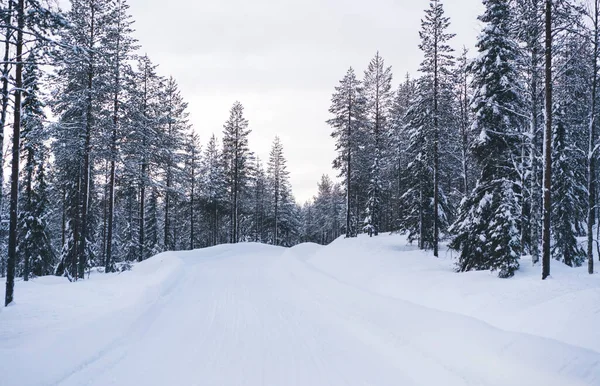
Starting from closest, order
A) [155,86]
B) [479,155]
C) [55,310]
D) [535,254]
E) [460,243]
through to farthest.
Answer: [55,310] < [535,254] < [479,155] < [460,243] < [155,86]

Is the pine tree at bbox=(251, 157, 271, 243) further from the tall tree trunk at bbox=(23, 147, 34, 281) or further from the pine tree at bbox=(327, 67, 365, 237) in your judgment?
the tall tree trunk at bbox=(23, 147, 34, 281)

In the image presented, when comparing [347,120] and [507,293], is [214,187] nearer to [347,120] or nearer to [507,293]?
[347,120]

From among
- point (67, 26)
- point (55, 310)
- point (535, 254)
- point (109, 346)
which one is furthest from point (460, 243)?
point (67, 26)

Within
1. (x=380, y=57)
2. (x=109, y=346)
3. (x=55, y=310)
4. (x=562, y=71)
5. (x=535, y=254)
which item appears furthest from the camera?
(x=380, y=57)

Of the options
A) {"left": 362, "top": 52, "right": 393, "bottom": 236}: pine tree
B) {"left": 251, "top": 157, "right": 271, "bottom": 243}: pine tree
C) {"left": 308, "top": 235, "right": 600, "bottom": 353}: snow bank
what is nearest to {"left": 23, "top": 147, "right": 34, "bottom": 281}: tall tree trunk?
{"left": 308, "top": 235, "right": 600, "bottom": 353}: snow bank

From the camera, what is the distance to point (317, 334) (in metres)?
7.73

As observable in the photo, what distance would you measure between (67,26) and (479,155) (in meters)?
15.7

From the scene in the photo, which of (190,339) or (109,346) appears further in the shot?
(190,339)

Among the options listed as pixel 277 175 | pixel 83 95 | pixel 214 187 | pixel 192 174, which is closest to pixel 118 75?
pixel 83 95

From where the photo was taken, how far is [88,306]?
998 centimetres

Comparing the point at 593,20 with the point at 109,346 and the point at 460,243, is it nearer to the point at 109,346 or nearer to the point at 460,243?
the point at 460,243

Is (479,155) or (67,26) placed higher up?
(67,26)

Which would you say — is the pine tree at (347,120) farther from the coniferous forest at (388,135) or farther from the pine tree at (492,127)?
the pine tree at (492,127)

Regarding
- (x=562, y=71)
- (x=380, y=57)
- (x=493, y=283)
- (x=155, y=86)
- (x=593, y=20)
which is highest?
(x=380, y=57)
